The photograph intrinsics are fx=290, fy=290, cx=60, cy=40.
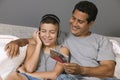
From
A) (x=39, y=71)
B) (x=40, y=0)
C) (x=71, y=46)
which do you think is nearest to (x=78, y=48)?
(x=71, y=46)

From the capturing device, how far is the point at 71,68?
1.93m

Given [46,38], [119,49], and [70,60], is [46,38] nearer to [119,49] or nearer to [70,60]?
[70,60]

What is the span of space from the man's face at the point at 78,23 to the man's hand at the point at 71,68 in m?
0.32

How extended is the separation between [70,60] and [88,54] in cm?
14

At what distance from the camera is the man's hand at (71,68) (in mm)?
1910

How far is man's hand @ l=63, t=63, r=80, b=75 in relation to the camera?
1910 mm

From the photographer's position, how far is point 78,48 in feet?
7.20

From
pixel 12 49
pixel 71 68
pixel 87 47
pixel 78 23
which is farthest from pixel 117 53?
pixel 12 49

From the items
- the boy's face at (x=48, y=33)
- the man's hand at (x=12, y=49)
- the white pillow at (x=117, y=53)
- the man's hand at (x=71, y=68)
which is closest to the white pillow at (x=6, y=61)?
the man's hand at (x=12, y=49)

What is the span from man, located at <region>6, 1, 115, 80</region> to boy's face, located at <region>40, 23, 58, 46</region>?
14 centimetres

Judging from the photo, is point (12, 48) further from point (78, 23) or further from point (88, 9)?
point (88, 9)

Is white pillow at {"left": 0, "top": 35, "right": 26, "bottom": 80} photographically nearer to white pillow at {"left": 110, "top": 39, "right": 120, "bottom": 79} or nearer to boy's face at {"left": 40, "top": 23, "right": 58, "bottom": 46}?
boy's face at {"left": 40, "top": 23, "right": 58, "bottom": 46}

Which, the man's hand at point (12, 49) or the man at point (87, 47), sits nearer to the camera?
the man's hand at point (12, 49)

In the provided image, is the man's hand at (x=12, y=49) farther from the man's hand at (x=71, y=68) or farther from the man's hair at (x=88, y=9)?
the man's hair at (x=88, y=9)
